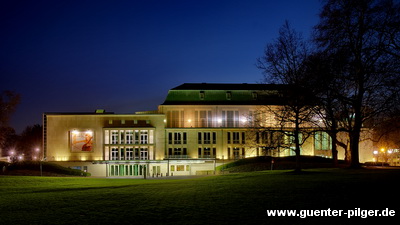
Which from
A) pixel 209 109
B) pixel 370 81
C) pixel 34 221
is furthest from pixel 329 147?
pixel 34 221

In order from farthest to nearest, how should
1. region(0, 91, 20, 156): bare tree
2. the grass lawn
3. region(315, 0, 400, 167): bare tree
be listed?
1. region(0, 91, 20, 156): bare tree
2. region(315, 0, 400, 167): bare tree
3. the grass lawn

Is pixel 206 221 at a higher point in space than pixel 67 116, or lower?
lower

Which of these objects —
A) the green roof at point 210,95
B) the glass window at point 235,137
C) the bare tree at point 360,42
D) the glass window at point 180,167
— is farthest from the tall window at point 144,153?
the bare tree at point 360,42

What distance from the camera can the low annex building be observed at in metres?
64.3

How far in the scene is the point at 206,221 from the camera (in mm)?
11023

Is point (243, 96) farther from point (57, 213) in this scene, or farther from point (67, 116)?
point (57, 213)

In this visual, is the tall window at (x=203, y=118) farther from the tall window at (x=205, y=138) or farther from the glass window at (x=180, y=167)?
the glass window at (x=180, y=167)

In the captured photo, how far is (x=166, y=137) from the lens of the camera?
67.1 m

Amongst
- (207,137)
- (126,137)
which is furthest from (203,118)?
(126,137)

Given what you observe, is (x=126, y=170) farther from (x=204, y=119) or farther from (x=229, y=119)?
(x=229, y=119)

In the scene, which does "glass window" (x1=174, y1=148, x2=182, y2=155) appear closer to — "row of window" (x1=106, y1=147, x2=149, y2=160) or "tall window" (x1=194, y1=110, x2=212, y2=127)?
"row of window" (x1=106, y1=147, x2=149, y2=160)

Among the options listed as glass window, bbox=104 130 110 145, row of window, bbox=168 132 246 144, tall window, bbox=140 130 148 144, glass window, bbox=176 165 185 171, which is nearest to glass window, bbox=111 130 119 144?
glass window, bbox=104 130 110 145

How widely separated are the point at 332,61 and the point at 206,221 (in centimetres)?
1770

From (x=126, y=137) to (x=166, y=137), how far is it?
22.1 feet
